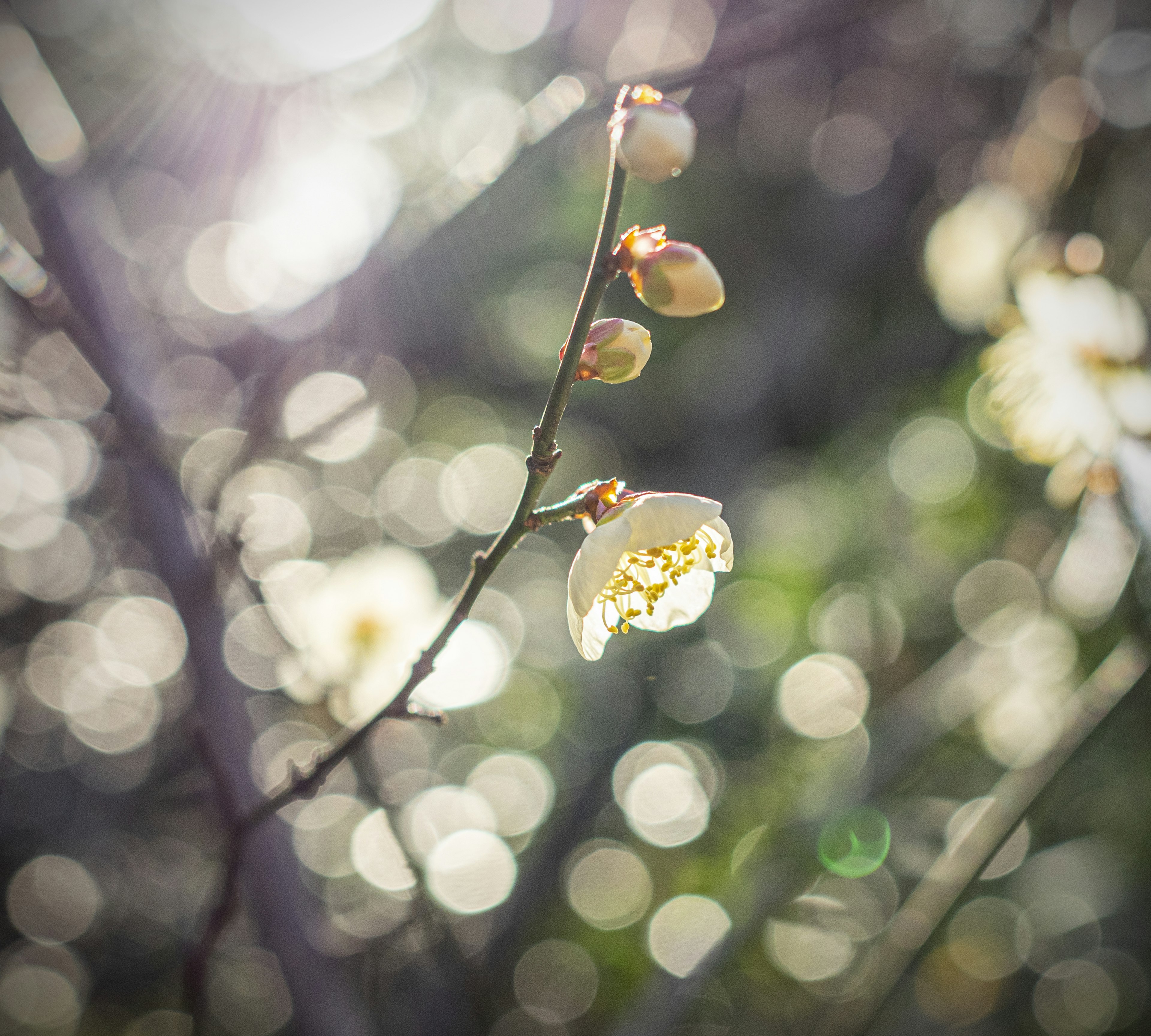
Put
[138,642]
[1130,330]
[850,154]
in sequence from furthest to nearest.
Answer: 1. [138,642]
2. [850,154]
3. [1130,330]

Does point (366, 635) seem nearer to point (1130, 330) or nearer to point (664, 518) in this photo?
point (664, 518)

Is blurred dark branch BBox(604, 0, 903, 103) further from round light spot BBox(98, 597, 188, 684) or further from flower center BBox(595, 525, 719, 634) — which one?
round light spot BBox(98, 597, 188, 684)

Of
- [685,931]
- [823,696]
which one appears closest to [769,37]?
[823,696]

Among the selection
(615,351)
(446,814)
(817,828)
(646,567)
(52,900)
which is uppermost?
(615,351)

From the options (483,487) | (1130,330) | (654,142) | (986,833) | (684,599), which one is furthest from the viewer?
(483,487)

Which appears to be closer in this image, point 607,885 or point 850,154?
point 607,885

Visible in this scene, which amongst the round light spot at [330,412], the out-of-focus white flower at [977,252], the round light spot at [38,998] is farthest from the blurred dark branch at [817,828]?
the round light spot at [38,998]

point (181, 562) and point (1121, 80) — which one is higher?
point (1121, 80)
